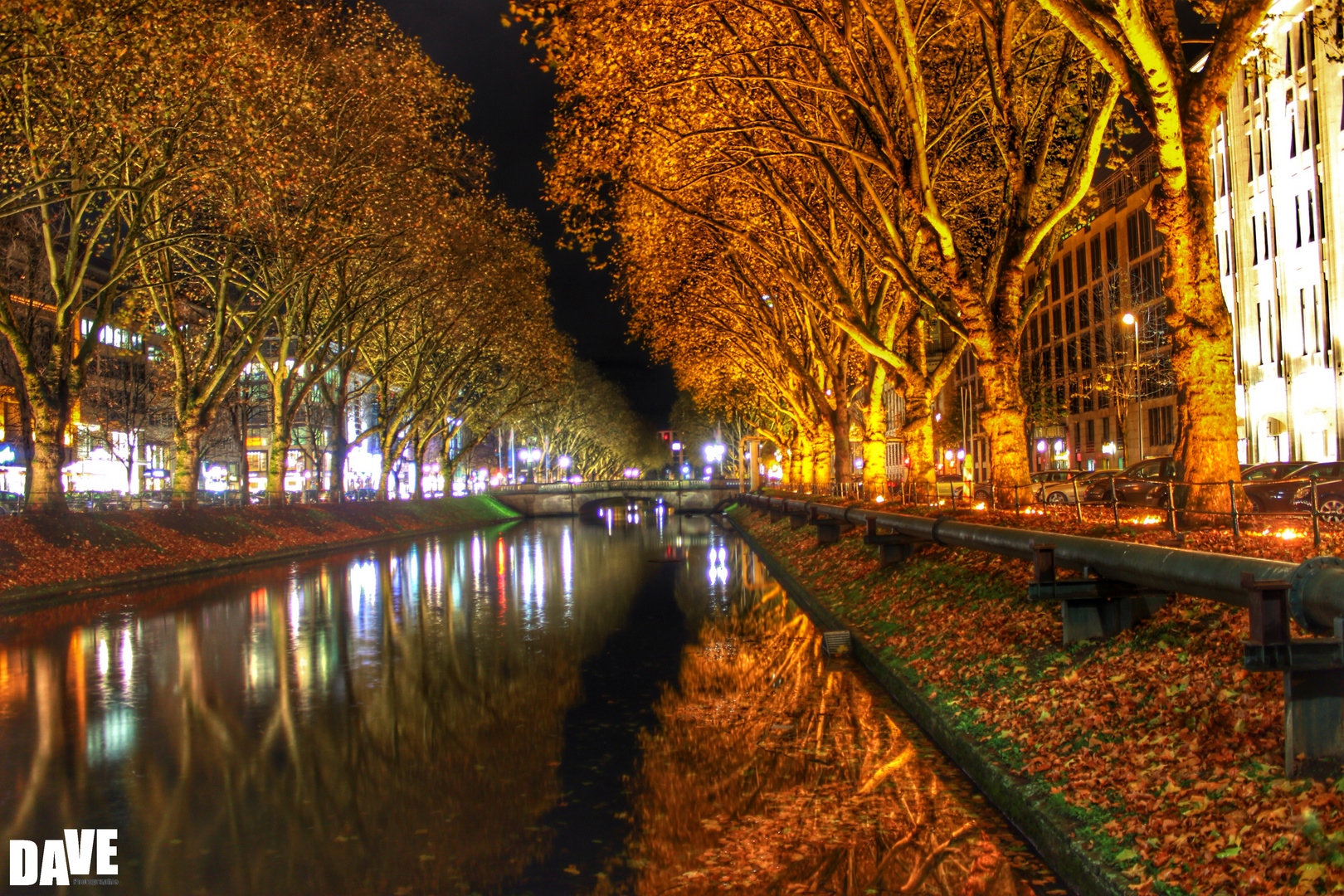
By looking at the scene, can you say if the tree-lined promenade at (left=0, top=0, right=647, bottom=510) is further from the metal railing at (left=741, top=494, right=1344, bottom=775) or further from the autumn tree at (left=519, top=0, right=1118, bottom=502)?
the metal railing at (left=741, top=494, right=1344, bottom=775)

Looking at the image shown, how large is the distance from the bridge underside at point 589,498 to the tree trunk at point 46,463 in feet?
203

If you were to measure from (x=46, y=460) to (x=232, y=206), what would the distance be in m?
7.47

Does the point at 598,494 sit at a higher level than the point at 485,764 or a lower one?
higher

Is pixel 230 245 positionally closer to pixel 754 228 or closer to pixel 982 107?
pixel 754 228

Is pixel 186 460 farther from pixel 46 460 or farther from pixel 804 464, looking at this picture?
pixel 804 464

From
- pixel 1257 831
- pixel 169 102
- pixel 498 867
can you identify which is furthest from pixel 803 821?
pixel 169 102

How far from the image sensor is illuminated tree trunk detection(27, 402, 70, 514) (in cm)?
2353

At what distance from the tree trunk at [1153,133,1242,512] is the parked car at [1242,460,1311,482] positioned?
17.8 meters

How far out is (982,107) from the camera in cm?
2081

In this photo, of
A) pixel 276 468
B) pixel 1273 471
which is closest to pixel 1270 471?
pixel 1273 471

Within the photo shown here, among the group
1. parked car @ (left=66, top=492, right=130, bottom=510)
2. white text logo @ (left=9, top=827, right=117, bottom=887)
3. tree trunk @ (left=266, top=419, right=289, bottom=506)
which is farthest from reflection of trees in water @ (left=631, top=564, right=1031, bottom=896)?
parked car @ (left=66, top=492, right=130, bottom=510)

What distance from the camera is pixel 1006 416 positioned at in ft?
53.8

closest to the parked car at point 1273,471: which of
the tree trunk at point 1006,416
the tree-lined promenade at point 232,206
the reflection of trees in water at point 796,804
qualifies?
the tree trunk at point 1006,416

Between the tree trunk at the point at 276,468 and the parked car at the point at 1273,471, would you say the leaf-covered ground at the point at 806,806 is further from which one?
the tree trunk at the point at 276,468
